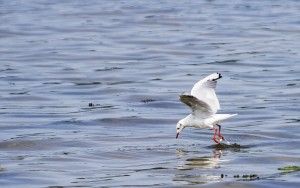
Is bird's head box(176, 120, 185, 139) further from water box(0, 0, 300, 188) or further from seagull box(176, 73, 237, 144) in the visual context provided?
water box(0, 0, 300, 188)

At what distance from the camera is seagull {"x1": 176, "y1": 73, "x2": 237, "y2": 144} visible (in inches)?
650

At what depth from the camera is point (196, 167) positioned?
1576cm

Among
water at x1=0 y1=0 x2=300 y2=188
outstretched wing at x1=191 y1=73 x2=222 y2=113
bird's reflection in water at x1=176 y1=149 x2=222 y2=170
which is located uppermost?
outstretched wing at x1=191 y1=73 x2=222 y2=113

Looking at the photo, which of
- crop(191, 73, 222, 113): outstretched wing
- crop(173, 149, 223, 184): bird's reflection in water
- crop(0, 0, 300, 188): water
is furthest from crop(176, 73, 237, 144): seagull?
crop(173, 149, 223, 184): bird's reflection in water

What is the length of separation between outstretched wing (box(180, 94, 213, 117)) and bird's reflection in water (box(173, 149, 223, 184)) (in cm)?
59

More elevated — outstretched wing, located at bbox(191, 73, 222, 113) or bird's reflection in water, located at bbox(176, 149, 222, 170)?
outstretched wing, located at bbox(191, 73, 222, 113)

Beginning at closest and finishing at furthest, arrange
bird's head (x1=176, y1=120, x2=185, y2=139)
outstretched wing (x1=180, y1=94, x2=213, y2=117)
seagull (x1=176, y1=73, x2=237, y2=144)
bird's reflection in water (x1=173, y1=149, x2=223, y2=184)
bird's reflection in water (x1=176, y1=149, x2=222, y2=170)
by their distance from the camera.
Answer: bird's reflection in water (x1=173, y1=149, x2=223, y2=184)
bird's reflection in water (x1=176, y1=149, x2=222, y2=170)
outstretched wing (x1=180, y1=94, x2=213, y2=117)
seagull (x1=176, y1=73, x2=237, y2=144)
bird's head (x1=176, y1=120, x2=185, y2=139)

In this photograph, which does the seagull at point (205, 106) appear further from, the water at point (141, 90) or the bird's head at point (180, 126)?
the water at point (141, 90)

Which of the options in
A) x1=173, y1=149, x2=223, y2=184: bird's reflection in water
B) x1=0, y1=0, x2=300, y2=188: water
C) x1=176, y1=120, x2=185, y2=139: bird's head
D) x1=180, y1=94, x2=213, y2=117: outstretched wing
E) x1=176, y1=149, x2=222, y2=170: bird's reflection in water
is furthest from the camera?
x1=176, y1=120, x2=185, y2=139: bird's head

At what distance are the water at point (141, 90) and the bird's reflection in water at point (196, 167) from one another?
3 cm

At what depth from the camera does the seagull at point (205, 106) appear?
54.1ft

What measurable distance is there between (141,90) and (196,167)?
8474mm

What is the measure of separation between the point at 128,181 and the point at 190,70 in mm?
13431

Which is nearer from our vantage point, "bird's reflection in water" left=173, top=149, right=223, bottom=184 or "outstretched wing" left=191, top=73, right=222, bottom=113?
"bird's reflection in water" left=173, top=149, right=223, bottom=184
